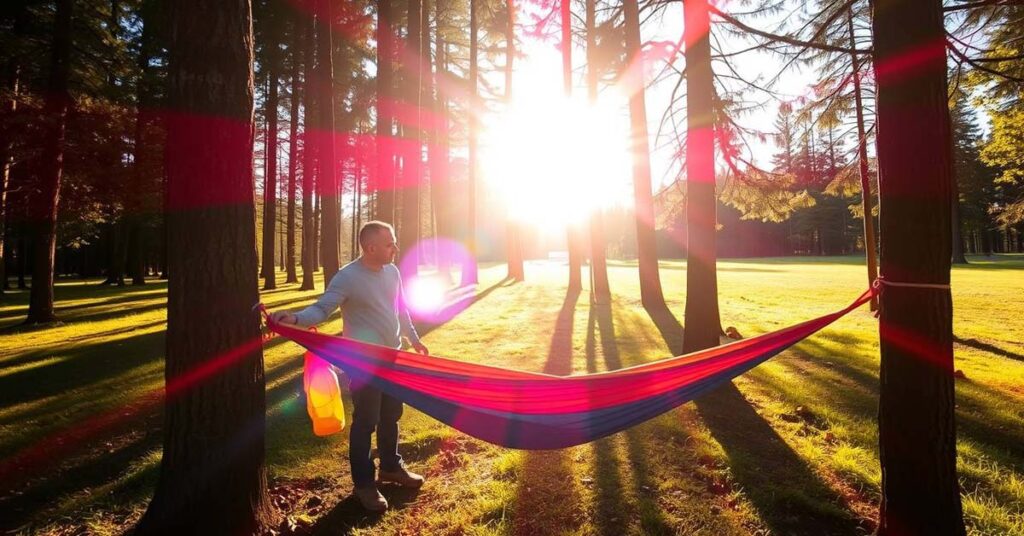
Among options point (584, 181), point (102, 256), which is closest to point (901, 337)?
point (584, 181)

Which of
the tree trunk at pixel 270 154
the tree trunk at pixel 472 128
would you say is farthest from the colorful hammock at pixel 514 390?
the tree trunk at pixel 472 128

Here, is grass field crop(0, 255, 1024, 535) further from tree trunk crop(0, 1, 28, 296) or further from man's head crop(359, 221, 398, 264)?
tree trunk crop(0, 1, 28, 296)

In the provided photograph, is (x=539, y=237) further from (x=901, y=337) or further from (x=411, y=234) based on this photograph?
(x=901, y=337)

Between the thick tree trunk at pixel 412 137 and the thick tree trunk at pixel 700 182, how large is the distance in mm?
5710

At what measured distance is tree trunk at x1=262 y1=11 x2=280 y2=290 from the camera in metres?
14.9

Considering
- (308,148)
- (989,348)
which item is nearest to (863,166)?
(989,348)

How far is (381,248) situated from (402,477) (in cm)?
154

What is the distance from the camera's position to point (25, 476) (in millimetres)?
3197

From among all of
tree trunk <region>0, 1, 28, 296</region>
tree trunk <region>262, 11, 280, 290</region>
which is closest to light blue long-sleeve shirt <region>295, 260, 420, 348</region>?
tree trunk <region>0, 1, 28, 296</region>

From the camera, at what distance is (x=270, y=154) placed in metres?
15.9

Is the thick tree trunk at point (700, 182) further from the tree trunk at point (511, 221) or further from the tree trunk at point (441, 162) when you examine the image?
the tree trunk at point (511, 221)

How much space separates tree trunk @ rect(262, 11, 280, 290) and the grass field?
9170mm

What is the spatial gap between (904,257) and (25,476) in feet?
18.5

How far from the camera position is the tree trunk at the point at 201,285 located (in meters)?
2.30
